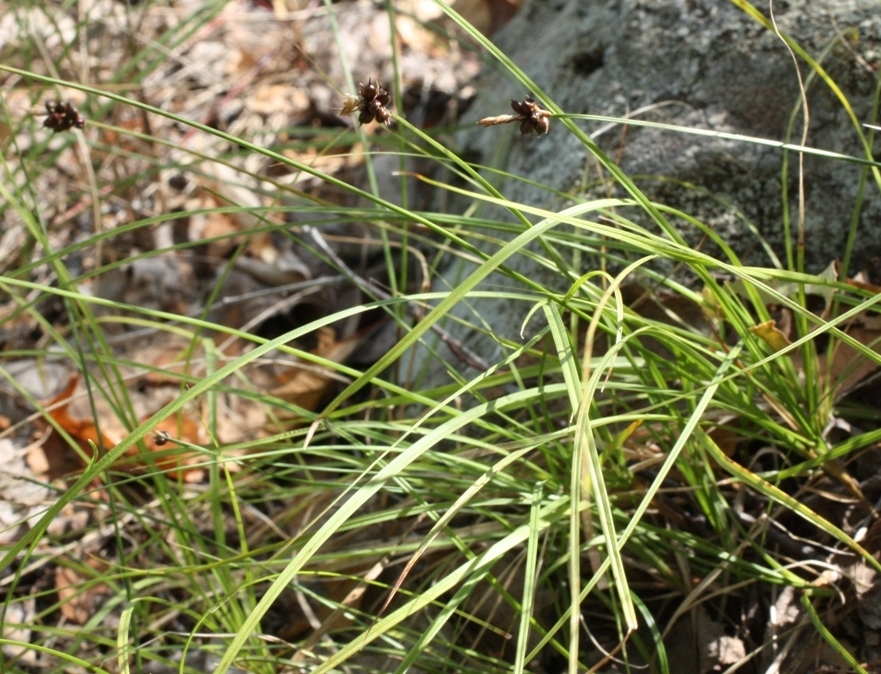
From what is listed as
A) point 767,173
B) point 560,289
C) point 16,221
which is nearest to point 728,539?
point 560,289

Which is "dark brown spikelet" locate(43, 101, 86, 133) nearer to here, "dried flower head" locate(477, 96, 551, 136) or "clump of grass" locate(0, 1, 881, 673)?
"clump of grass" locate(0, 1, 881, 673)

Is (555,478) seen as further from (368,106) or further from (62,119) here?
(62,119)

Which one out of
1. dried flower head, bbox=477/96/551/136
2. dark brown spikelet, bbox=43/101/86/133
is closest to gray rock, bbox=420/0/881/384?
dried flower head, bbox=477/96/551/136

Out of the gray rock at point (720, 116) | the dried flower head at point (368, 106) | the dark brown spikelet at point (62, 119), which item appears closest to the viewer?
the dried flower head at point (368, 106)

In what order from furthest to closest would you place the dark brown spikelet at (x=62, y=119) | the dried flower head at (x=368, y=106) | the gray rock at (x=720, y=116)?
the gray rock at (x=720, y=116), the dark brown spikelet at (x=62, y=119), the dried flower head at (x=368, y=106)

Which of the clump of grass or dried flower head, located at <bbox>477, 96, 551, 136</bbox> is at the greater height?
dried flower head, located at <bbox>477, 96, 551, 136</bbox>

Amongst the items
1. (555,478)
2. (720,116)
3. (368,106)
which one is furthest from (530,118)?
(720,116)

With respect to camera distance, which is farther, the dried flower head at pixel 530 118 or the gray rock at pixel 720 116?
the gray rock at pixel 720 116

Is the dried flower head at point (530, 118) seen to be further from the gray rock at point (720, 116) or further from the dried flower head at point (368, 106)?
the gray rock at point (720, 116)

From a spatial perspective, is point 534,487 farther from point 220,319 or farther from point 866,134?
point 220,319

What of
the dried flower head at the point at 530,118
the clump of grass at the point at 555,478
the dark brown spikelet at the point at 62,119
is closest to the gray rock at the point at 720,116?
the clump of grass at the point at 555,478

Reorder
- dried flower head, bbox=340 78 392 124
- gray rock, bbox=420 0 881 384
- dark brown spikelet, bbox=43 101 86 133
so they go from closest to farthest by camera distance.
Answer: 1. dried flower head, bbox=340 78 392 124
2. dark brown spikelet, bbox=43 101 86 133
3. gray rock, bbox=420 0 881 384
